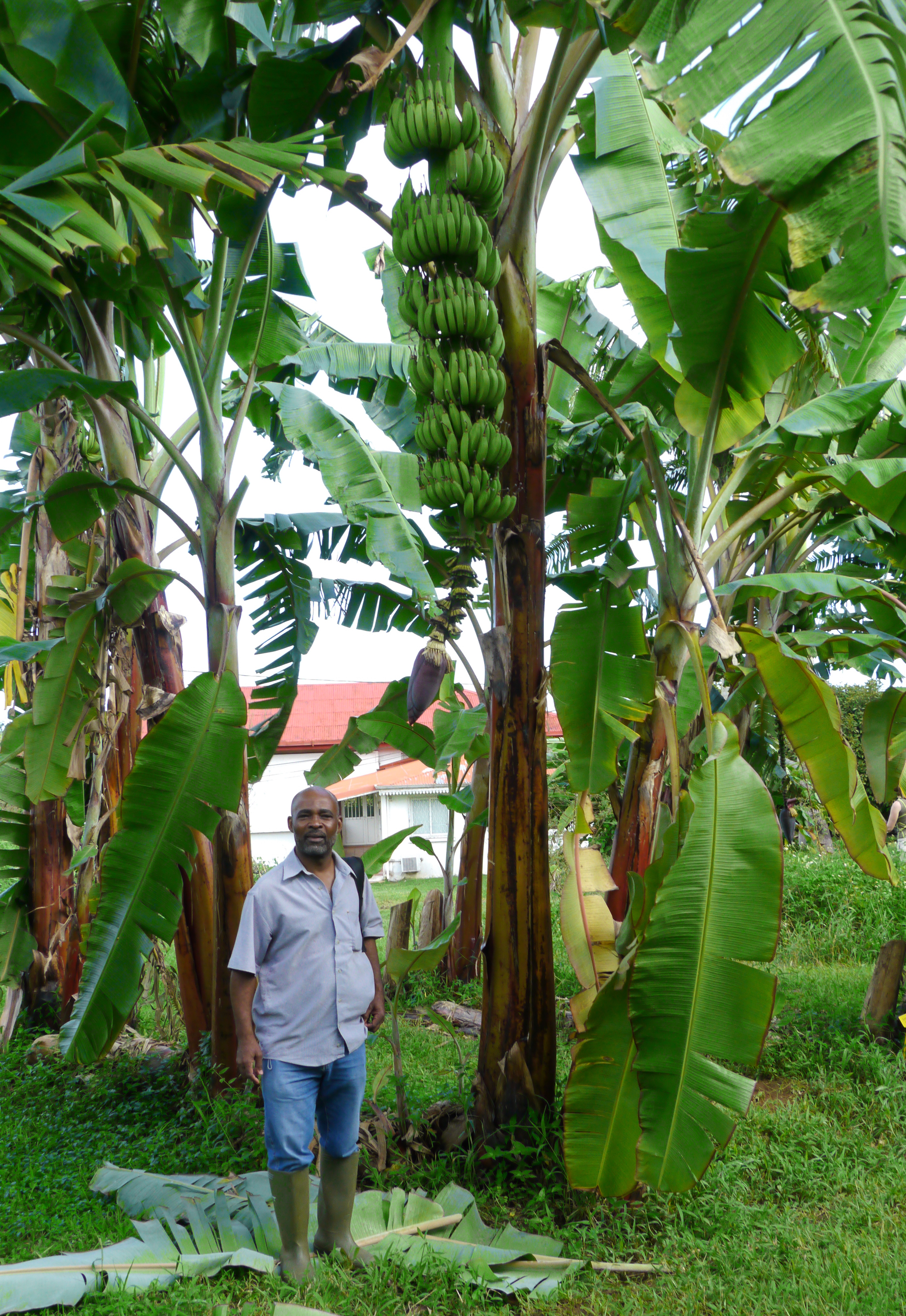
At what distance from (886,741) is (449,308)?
294 centimetres

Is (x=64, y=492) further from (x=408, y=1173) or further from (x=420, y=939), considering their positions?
(x=420, y=939)

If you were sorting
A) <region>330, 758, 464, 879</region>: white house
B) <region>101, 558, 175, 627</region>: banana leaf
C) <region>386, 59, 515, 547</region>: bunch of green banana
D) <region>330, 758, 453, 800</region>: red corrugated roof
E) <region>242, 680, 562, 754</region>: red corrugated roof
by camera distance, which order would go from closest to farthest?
<region>386, 59, 515, 547</region>: bunch of green banana < <region>101, 558, 175, 627</region>: banana leaf < <region>330, 758, 453, 800</region>: red corrugated roof < <region>330, 758, 464, 879</region>: white house < <region>242, 680, 562, 754</region>: red corrugated roof

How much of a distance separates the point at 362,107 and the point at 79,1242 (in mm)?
4282

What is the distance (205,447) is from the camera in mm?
4273

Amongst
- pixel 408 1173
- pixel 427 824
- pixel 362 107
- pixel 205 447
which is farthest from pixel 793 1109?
pixel 427 824

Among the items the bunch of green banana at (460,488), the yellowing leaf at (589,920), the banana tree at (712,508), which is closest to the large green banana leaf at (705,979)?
the banana tree at (712,508)

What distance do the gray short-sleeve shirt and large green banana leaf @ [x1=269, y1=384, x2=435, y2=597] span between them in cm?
152

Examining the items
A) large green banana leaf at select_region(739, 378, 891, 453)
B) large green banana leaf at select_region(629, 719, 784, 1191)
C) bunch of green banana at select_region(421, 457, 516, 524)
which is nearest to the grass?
large green banana leaf at select_region(629, 719, 784, 1191)

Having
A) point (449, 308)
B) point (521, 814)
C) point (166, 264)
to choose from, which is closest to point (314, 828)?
point (521, 814)

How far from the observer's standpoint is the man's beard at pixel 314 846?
2.82 m

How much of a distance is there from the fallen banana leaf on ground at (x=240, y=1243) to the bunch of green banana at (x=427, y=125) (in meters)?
3.35

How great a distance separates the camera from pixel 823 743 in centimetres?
321

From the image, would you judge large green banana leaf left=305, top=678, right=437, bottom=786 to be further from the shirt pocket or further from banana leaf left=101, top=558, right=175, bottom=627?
the shirt pocket

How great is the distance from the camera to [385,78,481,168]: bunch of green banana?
273 cm
